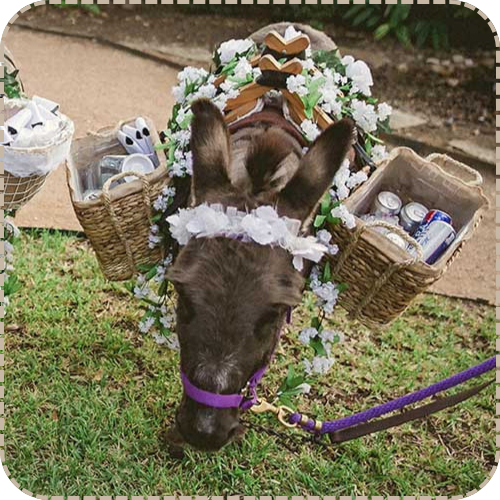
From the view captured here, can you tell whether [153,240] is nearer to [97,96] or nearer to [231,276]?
[231,276]

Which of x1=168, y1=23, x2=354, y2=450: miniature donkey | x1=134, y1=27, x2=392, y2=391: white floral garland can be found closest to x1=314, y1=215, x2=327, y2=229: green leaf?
x1=134, y1=27, x2=392, y2=391: white floral garland

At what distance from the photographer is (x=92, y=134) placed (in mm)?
3836

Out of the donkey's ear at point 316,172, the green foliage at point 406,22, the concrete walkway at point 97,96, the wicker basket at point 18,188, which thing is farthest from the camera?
the green foliage at point 406,22

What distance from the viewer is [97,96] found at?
21.2 ft

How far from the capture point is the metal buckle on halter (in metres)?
3.25

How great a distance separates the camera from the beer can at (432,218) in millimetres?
3500

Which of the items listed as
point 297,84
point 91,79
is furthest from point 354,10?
point 297,84

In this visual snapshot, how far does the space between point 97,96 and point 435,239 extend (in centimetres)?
411

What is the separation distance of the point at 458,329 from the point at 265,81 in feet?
7.88

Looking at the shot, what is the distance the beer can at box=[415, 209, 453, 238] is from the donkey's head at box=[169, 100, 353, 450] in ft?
2.60

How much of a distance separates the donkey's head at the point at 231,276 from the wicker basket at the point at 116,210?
565mm

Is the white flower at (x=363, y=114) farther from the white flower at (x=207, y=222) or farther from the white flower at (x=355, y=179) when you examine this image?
the white flower at (x=207, y=222)

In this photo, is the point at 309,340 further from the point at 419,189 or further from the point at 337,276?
the point at 419,189

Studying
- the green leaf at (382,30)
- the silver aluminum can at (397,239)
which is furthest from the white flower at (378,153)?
the green leaf at (382,30)
